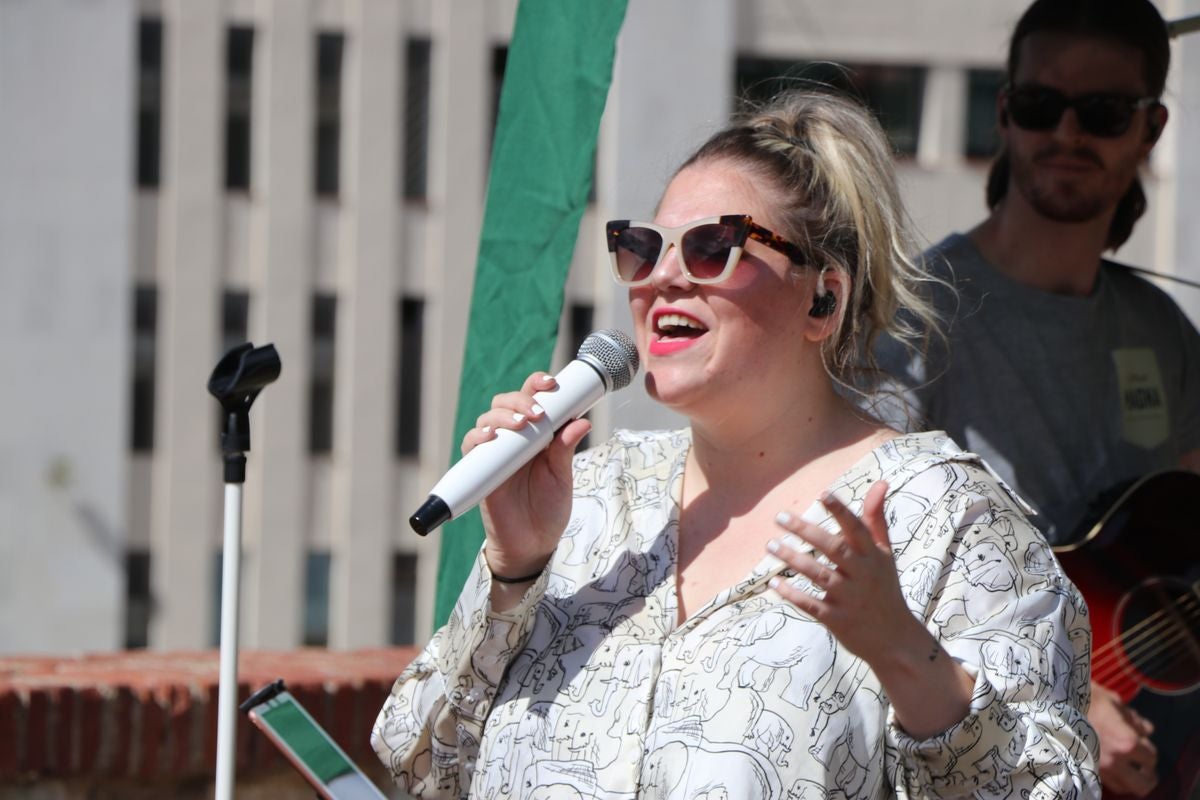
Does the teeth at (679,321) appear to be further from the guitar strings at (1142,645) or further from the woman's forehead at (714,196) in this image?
the guitar strings at (1142,645)

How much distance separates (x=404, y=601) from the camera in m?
23.6

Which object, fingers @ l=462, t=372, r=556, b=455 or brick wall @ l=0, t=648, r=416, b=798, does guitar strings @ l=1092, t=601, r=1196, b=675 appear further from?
brick wall @ l=0, t=648, r=416, b=798

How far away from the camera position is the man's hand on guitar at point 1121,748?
2990 millimetres

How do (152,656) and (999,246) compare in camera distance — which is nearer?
(999,246)

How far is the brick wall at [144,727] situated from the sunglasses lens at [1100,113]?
1.92 m

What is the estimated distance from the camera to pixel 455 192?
2277cm

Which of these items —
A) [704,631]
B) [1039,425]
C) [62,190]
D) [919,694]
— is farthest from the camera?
[62,190]

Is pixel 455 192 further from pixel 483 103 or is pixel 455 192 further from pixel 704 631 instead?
pixel 704 631

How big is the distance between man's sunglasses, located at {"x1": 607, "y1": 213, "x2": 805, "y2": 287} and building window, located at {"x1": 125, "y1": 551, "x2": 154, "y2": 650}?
2162cm

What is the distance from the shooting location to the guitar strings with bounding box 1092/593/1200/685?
319 cm

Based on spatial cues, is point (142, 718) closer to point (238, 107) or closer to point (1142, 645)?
point (1142, 645)

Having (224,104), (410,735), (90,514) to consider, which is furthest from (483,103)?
(410,735)

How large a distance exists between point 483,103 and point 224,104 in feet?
11.5

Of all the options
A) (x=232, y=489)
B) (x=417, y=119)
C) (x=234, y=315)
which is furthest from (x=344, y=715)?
(x=417, y=119)
